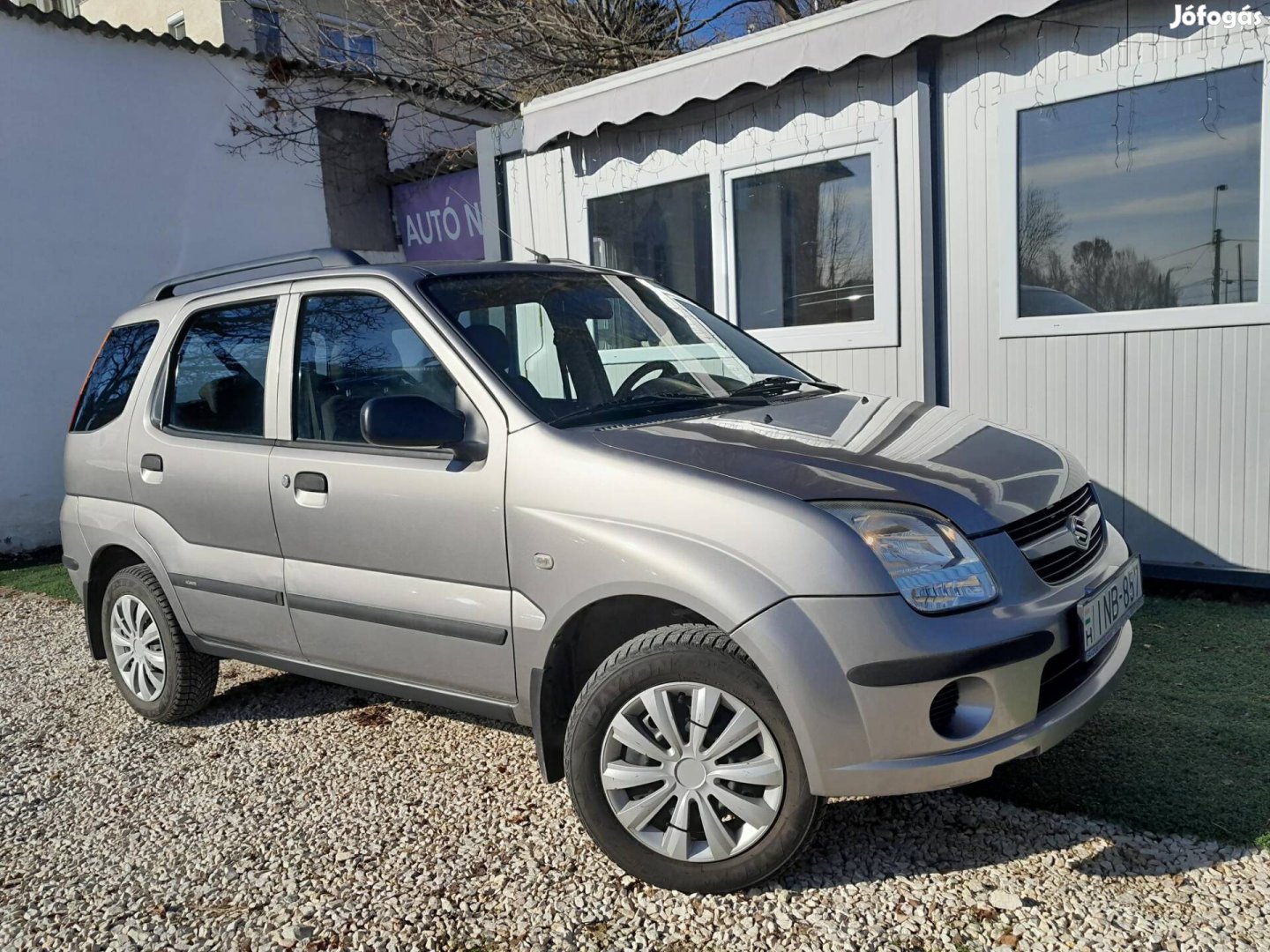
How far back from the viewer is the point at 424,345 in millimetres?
3295

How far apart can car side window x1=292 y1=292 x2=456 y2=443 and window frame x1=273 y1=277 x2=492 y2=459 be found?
0.02 m

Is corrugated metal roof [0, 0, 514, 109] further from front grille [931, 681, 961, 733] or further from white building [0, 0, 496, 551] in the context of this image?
front grille [931, 681, 961, 733]

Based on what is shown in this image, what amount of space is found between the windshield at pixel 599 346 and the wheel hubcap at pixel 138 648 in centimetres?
209

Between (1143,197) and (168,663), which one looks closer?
(168,663)

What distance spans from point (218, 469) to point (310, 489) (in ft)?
1.88

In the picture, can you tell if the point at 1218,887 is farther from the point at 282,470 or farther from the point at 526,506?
the point at 282,470

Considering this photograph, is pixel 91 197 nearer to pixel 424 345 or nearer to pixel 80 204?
pixel 80 204

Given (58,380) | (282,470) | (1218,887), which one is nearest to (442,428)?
(282,470)

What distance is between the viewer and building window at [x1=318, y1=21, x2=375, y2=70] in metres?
11.3

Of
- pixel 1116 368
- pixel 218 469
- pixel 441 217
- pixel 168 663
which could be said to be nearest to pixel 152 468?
pixel 218 469

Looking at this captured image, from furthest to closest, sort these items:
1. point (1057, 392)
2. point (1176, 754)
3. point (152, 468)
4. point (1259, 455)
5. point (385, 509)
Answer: point (1057, 392) → point (1259, 455) → point (152, 468) → point (1176, 754) → point (385, 509)

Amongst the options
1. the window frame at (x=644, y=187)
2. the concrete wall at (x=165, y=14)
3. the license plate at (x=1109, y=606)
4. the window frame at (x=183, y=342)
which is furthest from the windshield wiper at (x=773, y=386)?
the concrete wall at (x=165, y=14)

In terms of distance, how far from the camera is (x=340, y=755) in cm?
386

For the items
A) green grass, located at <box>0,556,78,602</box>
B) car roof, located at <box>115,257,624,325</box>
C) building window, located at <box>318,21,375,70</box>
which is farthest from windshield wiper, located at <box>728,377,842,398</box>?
building window, located at <box>318,21,375,70</box>
